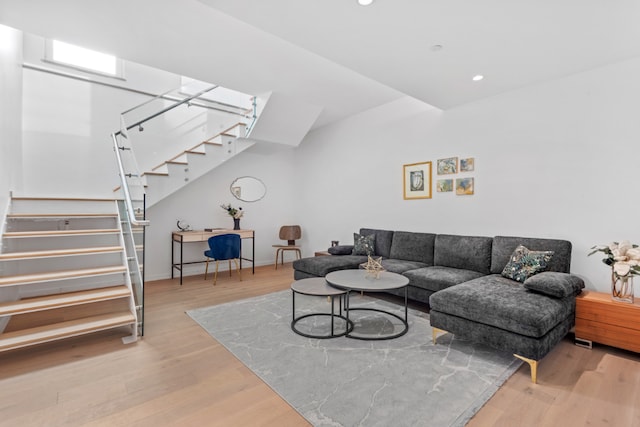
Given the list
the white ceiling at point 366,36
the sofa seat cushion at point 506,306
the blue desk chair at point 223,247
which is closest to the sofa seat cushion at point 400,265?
the sofa seat cushion at point 506,306

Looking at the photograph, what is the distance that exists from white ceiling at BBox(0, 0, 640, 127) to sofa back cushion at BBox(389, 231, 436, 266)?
5.95 feet

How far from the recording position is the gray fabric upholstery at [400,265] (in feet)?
12.1

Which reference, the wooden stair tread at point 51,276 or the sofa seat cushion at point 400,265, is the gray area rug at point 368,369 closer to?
the sofa seat cushion at point 400,265

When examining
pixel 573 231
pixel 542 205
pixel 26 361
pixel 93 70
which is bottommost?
pixel 26 361

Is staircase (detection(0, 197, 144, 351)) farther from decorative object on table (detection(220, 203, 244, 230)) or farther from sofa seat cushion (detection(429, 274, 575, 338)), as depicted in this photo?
sofa seat cushion (detection(429, 274, 575, 338))

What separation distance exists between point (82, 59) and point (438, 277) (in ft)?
18.2

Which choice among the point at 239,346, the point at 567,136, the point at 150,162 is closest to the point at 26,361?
the point at 239,346

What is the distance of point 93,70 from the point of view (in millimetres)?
4383

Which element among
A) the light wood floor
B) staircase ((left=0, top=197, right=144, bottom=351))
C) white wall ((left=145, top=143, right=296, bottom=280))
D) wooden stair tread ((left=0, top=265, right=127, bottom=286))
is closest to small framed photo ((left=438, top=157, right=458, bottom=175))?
the light wood floor

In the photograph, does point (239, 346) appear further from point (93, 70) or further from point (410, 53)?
point (93, 70)

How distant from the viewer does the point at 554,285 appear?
7.94 feet

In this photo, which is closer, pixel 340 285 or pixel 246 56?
pixel 340 285

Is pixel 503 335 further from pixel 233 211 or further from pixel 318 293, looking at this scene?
pixel 233 211

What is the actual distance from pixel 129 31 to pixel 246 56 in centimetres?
107
